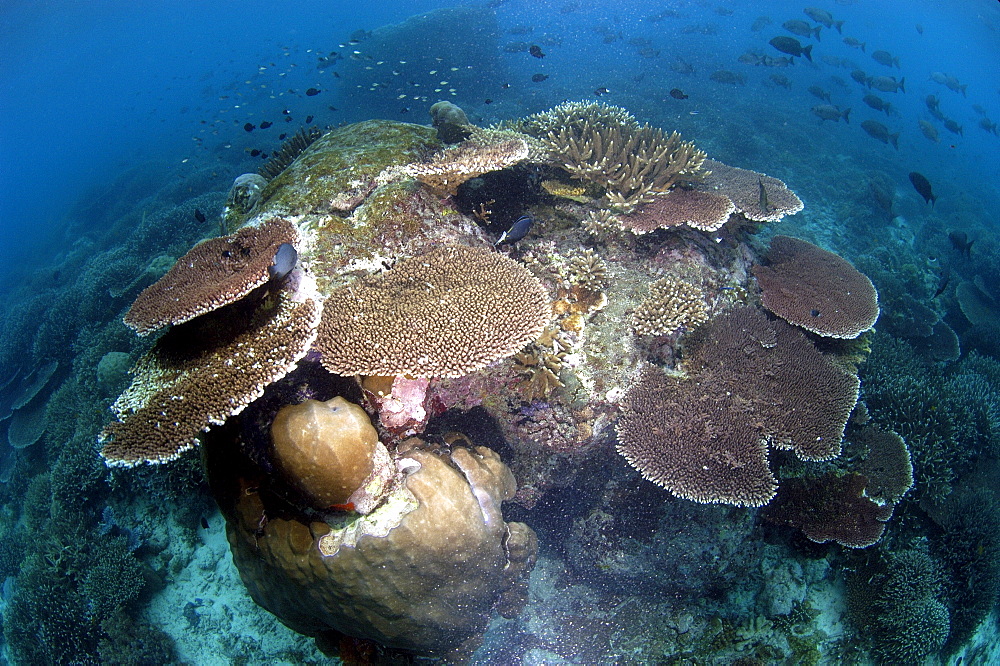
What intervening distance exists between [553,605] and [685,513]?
2.03 metres

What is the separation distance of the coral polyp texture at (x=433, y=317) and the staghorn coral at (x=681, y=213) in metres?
1.71

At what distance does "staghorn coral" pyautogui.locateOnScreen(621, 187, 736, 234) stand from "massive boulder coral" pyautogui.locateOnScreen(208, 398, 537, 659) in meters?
3.01

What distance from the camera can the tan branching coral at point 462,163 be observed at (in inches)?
164

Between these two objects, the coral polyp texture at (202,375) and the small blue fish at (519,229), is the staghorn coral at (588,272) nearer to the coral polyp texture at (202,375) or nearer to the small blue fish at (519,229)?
the small blue fish at (519,229)

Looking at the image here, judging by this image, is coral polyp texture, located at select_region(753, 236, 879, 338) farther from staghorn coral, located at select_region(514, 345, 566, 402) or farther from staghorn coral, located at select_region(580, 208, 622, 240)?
staghorn coral, located at select_region(514, 345, 566, 402)

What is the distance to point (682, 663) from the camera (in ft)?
15.0

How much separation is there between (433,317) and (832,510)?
15.8ft

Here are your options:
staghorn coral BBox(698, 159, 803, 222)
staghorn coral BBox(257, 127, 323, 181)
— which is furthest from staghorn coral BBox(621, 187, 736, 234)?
staghorn coral BBox(257, 127, 323, 181)

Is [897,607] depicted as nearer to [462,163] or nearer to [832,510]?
[832,510]

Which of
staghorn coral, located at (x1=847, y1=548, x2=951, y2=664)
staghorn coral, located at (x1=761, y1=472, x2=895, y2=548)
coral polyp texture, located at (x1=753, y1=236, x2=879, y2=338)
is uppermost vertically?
coral polyp texture, located at (x1=753, y1=236, x2=879, y2=338)

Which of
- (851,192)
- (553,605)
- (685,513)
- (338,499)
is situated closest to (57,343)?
(338,499)

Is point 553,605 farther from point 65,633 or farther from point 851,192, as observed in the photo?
point 851,192

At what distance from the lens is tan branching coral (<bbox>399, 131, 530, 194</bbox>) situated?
13.6ft

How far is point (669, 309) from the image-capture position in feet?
13.9
